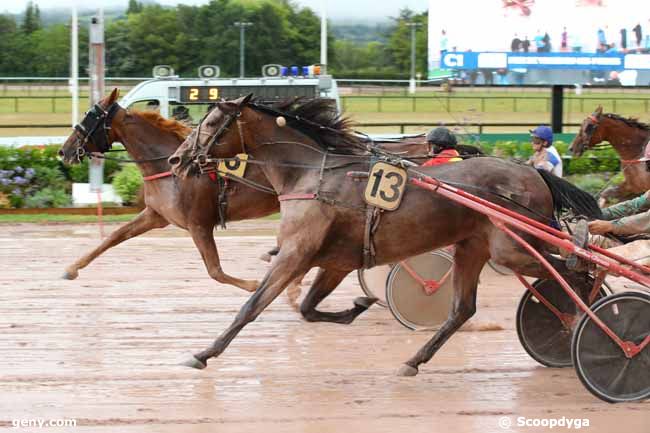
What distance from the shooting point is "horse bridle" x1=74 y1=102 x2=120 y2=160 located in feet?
26.6

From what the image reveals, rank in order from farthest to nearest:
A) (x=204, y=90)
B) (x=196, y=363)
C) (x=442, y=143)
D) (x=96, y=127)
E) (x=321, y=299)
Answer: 1. (x=204, y=90)
2. (x=96, y=127)
3. (x=442, y=143)
4. (x=321, y=299)
5. (x=196, y=363)

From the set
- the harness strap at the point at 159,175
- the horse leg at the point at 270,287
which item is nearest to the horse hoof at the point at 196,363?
the horse leg at the point at 270,287

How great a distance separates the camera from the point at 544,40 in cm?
1986

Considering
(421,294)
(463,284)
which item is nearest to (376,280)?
(421,294)

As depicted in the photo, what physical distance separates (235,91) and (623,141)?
530 centimetres

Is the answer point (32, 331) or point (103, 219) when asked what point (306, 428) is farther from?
point (103, 219)

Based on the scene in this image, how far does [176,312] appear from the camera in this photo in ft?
25.5

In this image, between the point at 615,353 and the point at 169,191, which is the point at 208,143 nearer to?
the point at 169,191

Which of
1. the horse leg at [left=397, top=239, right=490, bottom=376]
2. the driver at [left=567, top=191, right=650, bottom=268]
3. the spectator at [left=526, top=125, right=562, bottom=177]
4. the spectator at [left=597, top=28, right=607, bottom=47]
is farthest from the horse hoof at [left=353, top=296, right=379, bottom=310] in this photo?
the spectator at [left=597, top=28, right=607, bottom=47]

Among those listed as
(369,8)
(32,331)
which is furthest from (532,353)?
(369,8)

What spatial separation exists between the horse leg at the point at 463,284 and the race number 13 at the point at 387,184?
1.95 feet

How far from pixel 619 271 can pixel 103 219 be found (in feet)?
28.7

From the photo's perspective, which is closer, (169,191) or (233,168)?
(233,168)

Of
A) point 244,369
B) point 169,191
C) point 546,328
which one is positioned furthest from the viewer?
point 169,191
